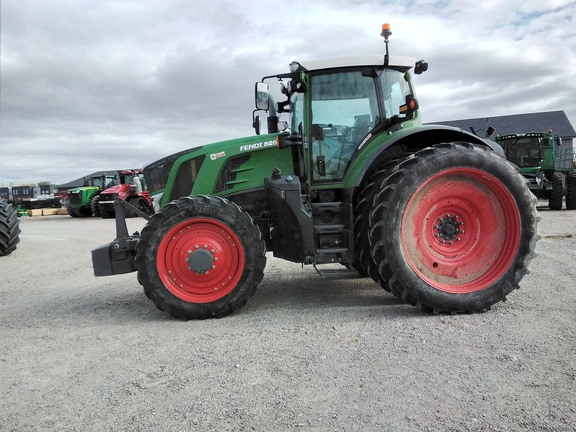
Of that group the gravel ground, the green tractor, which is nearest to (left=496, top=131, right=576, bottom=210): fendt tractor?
the gravel ground

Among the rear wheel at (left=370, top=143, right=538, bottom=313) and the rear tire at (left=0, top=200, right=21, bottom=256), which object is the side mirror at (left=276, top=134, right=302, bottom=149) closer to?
the rear wheel at (left=370, top=143, right=538, bottom=313)

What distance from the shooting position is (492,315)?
4023 mm

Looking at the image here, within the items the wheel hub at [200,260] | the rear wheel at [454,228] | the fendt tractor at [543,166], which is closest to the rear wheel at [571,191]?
the fendt tractor at [543,166]

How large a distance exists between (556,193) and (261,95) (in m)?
14.9

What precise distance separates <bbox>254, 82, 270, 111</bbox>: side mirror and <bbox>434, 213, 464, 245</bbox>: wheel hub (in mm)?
2139

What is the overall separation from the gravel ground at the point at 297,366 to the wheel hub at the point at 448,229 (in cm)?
73

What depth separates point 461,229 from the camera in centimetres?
449

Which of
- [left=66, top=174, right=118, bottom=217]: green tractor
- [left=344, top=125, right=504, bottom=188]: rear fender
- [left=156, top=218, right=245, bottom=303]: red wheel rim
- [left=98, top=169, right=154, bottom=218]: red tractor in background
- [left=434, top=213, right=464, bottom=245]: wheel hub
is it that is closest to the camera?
[left=156, top=218, right=245, bottom=303]: red wheel rim

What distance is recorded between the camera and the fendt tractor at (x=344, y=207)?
420 centimetres

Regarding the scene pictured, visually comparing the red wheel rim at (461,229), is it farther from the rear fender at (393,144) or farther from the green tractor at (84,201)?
the green tractor at (84,201)

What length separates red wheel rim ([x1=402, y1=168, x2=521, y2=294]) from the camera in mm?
4312

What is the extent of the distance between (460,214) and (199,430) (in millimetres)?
3229

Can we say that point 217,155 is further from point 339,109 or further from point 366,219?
point 366,219

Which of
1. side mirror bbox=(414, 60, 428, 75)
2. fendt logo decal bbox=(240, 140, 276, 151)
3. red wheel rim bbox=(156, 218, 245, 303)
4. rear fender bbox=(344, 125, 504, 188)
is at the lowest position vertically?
red wheel rim bbox=(156, 218, 245, 303)
